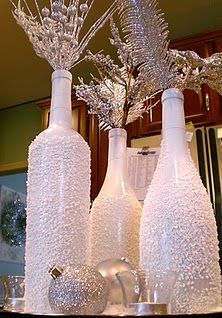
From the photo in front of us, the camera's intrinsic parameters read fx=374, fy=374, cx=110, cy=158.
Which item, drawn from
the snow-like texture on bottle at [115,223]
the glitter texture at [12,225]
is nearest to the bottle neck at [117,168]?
the snow-like texture on bottle at [115,223]

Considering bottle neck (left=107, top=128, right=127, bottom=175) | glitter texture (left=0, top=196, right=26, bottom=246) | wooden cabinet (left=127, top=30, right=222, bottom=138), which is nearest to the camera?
bottle neck (left=107, top=128, right=127, bottom=175)

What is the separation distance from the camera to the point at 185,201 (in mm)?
494

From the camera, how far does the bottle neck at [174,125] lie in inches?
21.5

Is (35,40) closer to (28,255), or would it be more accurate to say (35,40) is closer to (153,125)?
(28,255)

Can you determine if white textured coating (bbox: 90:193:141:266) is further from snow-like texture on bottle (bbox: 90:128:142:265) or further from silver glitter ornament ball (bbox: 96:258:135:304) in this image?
silver glitter ornament ball (bbox: 96:258:135:304)

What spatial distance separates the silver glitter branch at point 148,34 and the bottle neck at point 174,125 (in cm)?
4

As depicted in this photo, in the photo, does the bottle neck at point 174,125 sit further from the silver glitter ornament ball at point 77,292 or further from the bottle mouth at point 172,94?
the silver glitter ornament ball at point 77,292

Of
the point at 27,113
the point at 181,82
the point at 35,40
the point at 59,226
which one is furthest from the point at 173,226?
the point at 27,113

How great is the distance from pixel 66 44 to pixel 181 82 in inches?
7.7

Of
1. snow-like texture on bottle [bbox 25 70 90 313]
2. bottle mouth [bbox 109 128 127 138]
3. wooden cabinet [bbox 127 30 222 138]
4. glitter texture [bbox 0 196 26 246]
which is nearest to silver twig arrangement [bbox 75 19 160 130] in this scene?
bottle mouth [bbox 109 128 127 138]

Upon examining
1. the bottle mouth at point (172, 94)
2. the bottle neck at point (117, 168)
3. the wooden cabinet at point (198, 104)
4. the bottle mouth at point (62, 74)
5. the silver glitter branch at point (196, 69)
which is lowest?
the bottle neck at point (117, 168)

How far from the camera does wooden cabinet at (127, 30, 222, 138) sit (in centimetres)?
186

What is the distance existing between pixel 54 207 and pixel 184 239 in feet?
0.57

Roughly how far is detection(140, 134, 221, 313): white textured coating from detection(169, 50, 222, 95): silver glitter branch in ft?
0.60
